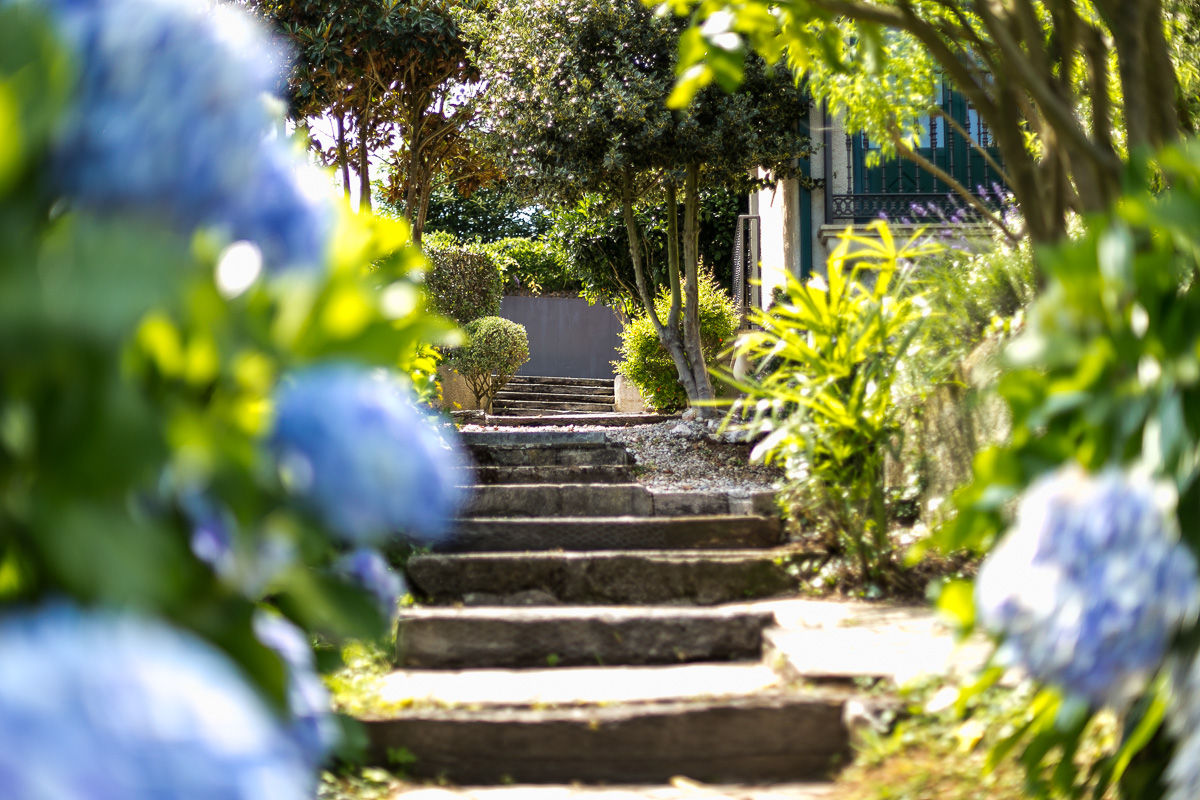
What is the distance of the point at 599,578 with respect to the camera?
3729 mm

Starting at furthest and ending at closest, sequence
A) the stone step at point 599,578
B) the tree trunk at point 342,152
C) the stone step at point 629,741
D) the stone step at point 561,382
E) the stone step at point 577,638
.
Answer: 1. the stone step at point 561,382
2. the tree trunk at point 342,152
3. the stone step at point 599,578
4. the stone step at point 577,638
5. the stone step at point 629,741

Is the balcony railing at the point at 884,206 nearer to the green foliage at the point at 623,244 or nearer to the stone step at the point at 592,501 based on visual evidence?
the green foliage at the point at 623,244

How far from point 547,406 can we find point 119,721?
469 inches

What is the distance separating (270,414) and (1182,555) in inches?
31.2

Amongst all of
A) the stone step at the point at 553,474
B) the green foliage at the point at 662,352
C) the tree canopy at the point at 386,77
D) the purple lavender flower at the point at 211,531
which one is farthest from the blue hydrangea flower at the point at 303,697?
the tree canopy at the point at 386,77

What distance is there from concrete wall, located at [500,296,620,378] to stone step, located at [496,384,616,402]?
10.1ft

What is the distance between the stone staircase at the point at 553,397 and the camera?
11797mm

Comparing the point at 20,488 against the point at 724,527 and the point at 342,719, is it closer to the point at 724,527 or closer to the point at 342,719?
the point at 342,719

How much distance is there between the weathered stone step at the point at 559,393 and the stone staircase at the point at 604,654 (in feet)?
25.7

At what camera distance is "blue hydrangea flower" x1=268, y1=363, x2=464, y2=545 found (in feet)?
1.83

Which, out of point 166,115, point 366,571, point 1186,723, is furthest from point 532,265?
point 166,115

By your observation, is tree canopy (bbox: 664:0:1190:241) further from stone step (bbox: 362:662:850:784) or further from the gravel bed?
the gravel bed

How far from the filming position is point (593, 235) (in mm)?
12164

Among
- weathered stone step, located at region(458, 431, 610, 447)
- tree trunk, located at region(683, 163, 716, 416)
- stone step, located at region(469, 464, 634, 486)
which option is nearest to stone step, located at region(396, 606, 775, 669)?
stone step, located at region(469, 464, 634, 486)
